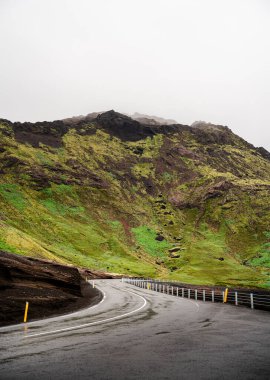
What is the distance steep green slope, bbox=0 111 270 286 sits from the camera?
10288 cm

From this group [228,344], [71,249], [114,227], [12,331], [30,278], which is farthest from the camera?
[114,227]

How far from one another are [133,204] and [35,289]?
401 feet

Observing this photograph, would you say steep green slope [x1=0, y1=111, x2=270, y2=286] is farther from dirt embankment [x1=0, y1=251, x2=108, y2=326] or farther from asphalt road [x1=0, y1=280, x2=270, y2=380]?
asphalt road [x1=0, y1=280, x2=270, y2=380]

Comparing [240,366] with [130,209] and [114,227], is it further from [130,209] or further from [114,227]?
[130,209]

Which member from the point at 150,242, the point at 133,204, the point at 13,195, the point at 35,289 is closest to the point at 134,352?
the point at 35,289

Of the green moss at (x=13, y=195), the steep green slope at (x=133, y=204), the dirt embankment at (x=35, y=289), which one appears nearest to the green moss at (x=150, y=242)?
the steep green slope at (x=133, y=204)

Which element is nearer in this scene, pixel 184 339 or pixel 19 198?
pixel 184 339

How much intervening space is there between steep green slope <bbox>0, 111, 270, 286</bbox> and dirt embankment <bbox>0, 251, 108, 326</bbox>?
35.7 metres

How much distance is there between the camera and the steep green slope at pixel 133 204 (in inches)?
4050

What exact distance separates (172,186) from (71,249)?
264 ft

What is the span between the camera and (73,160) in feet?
512

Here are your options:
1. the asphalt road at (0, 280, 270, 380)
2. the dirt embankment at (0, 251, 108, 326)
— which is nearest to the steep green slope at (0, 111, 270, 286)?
the dirt embankment at (0, 251, 108, 326)

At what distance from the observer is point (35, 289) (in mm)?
26109

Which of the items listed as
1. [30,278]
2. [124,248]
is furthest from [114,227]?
[30,278]
